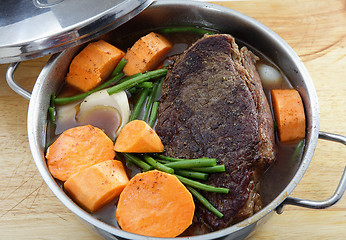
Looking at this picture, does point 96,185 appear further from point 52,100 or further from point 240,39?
point 240,39

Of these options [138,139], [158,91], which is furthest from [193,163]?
[158,91]

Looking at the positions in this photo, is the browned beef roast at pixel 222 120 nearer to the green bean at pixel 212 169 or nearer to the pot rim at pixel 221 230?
the green bean at pixel 212 169

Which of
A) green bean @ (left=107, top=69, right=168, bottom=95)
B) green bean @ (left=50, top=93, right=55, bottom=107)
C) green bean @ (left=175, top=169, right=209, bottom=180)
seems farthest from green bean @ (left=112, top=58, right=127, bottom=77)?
green bean @ (left=175, top=169, right=209, bottom=180)

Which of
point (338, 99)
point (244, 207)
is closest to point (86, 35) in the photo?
point (244, 207)

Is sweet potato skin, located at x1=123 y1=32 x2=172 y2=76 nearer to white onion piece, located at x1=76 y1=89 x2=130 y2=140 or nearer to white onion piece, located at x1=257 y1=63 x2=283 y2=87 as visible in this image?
white onion piece, located at x1=76 y1=89 x2=130 y2=140

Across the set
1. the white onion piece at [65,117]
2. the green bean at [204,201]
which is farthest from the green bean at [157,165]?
the white onion piece at [65,117]
